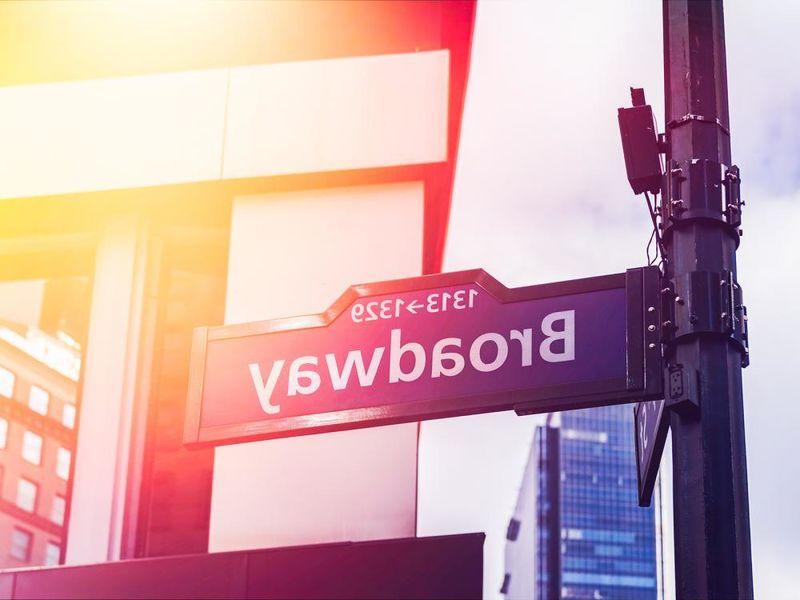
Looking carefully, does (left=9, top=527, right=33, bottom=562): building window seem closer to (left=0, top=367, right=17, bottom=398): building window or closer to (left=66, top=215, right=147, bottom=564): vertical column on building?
(left=66, top=215, right=147, bottom=564): vertical column on building

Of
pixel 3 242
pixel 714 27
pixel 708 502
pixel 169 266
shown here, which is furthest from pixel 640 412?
pixel 3 242

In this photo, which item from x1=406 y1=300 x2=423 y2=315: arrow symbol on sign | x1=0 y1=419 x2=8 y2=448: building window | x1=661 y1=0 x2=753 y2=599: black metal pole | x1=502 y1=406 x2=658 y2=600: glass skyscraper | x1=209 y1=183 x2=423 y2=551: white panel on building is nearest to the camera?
x1=661 y1=0 x2=753 y2=599: black metal pole

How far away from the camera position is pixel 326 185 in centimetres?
Result: 796

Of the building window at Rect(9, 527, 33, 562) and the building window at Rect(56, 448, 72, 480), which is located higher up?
the building window at Rect(56, 448, 72, 480)

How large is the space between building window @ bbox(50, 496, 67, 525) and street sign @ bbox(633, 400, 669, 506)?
3.84 m

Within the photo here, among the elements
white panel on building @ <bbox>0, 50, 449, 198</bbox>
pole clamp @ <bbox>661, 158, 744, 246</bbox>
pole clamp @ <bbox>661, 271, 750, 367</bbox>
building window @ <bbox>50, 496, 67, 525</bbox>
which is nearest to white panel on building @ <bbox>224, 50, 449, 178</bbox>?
white panel on building @ <bbox>0, 50, 449, 198</bbox>

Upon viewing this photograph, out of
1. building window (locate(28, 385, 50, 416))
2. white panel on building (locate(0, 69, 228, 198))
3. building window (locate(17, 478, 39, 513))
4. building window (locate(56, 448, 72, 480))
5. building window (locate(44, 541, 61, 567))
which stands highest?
white panel on building (locate(0, 69, 228, 198))

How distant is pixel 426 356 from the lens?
4.79m

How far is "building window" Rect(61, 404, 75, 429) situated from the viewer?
7489mm

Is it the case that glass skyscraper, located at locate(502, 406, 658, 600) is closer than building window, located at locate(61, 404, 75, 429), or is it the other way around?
building window, located at locate(61, 404, 75, 429)

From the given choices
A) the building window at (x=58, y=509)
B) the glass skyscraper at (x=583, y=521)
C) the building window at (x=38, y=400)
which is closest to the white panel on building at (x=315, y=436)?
the building window at (x=58, y=509)

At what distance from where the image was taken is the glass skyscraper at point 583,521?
472ft

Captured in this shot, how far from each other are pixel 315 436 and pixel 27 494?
1.94 meters

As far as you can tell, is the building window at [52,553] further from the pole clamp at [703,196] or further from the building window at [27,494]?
the pole clamp at [703,196]
